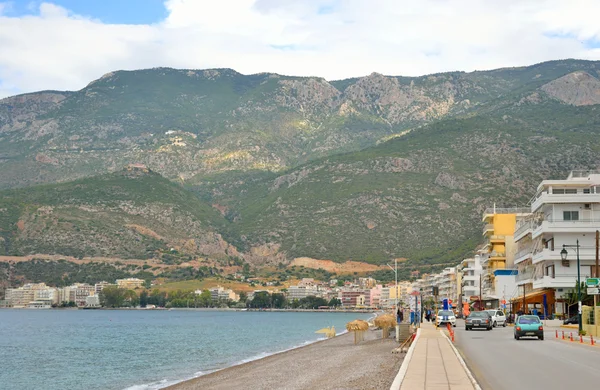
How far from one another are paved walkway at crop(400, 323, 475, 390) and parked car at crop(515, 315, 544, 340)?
1324cm

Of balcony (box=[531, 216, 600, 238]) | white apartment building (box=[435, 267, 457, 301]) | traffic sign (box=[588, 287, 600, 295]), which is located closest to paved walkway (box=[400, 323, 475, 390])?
traffic sign (box=[588, 287, 600, 295])

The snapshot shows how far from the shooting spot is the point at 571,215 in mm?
68875

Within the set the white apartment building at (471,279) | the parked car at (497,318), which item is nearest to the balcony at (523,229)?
the parked car at (497,318)

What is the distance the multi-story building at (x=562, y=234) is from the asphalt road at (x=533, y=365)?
31.0 meters

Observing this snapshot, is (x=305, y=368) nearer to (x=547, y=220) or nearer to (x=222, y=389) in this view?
(x=222, y=389)

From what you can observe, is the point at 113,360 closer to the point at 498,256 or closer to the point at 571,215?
the point at 571,215

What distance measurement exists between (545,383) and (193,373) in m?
31.3

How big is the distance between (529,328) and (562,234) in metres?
28.2

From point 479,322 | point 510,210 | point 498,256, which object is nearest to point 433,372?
point 479,322

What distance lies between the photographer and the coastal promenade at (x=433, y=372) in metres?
19.7

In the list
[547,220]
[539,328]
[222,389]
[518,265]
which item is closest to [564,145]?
[518,265]

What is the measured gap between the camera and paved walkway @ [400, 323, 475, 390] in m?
19.8

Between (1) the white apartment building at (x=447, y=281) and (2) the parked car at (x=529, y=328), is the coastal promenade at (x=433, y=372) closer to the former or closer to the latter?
(2) the parked car at (x=529, y=328)

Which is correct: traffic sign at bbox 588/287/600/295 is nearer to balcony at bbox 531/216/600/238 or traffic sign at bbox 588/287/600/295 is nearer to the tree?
the tree
